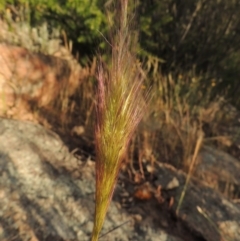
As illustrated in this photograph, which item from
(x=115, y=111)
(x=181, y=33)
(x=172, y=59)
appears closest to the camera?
(x=115, y=111)

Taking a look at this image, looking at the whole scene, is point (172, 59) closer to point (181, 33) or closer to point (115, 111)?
point (181, 33)

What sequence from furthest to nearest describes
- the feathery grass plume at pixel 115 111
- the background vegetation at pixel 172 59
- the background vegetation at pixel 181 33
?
the background vegetation at pixel 181 33 < the background vegetation at pixel 172 59 < the feathery grass plume at pixel 115 111

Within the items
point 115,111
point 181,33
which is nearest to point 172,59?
point 181,33

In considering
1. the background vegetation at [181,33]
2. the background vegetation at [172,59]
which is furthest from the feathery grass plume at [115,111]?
the background vegetation at [181,33]

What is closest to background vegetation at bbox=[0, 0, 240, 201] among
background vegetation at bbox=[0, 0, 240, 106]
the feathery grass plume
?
background vegetation at bbox=[0, 0, 240, 106]

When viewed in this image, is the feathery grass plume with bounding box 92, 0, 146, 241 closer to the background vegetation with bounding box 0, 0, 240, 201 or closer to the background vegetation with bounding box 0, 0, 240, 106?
the background vegetation with bounding box 0, 0, 240, 201

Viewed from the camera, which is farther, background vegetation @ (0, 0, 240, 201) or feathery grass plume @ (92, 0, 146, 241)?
background vegetation @ (0, 0, 240, 201)

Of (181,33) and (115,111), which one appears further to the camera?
(181,33)

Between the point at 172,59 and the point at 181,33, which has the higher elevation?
the point at 181,33

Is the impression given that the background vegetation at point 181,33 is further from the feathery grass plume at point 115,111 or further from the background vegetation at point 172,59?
the feathery grass plume at point 115,111

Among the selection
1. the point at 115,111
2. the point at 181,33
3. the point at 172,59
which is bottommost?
the point at 172,59
